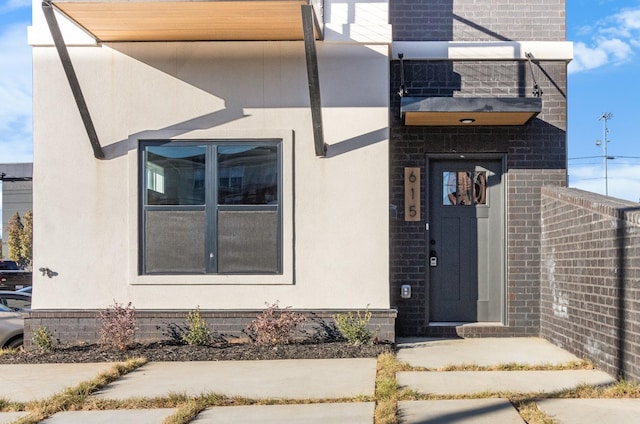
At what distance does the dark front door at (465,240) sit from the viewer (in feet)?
30.1

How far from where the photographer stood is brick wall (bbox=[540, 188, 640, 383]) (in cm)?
602

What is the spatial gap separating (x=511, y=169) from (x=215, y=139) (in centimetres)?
414

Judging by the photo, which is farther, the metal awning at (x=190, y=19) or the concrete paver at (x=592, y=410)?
the metal awning at (x=190, y=19)

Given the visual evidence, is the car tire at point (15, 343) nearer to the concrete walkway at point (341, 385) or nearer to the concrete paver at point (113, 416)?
the concrete walkway at point (341, 385)

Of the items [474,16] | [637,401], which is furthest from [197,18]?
[637,401]

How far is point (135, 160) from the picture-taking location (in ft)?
28.1

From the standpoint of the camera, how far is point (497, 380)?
644 cm

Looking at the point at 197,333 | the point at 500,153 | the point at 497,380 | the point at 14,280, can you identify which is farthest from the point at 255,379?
the point at 14,280

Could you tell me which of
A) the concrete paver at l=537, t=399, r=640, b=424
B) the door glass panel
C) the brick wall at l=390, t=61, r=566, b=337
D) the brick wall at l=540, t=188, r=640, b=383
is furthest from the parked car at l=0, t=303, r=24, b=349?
the brick wall at l=540, t=188, r=640, b=383

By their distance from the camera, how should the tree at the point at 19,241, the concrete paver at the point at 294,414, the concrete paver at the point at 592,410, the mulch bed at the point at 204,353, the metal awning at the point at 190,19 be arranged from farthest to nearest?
the tree at the point at 19,241
the mulch bed at the point at 204,353
the metal awning at the point at 190,19
the concrete paver at the point at 294,414
the concrete paver at the point at 592,410

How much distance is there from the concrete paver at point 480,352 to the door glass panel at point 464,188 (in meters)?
1.96

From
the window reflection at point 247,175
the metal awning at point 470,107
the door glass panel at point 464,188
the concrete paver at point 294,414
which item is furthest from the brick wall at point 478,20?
the concrete paver at point 294,414

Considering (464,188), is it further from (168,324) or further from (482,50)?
(168,324)

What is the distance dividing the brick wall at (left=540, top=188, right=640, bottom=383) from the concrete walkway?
0.30 metres
